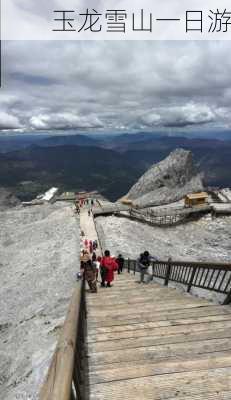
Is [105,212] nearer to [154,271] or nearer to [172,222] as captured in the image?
[172,222]

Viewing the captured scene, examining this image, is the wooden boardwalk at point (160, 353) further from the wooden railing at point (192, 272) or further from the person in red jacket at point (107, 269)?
the person in red jacket at point (107, 269)

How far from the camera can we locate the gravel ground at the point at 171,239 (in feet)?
99.3

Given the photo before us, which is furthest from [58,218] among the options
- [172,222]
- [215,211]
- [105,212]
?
[215,211]

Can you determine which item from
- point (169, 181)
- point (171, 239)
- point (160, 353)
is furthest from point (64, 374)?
point (169, 181)

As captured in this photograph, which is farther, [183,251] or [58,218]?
[58,218]

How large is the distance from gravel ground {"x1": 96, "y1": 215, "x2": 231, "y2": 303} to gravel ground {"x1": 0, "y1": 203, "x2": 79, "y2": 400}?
11.2 feet

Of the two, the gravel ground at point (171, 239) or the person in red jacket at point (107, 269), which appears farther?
the gravel ground at point (171, 239)

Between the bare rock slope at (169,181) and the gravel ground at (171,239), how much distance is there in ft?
84.1

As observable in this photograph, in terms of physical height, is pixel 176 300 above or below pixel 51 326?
above

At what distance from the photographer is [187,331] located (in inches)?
243

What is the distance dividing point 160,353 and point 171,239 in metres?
31.9

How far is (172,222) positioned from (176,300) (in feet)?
107

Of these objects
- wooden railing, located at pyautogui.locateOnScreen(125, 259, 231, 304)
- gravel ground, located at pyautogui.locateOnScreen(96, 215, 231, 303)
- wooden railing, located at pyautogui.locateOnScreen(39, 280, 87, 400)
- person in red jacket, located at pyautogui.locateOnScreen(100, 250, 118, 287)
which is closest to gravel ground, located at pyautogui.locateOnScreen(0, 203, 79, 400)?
person in red jacket, located at pyautogui.locateOnScreen(100, 250, 118, 287)

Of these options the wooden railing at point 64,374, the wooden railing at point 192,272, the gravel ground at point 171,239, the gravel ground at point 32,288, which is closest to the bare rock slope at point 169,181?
the gravel ground at point 171,239
